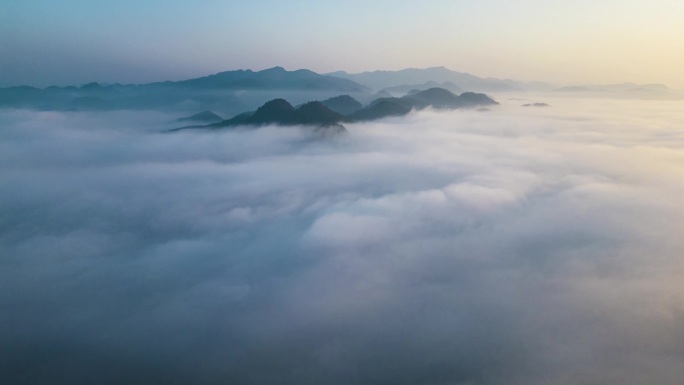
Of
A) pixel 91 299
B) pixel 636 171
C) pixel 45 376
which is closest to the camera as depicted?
pixel 45 376

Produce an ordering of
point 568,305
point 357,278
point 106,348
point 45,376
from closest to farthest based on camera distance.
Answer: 1. point 45,376
2. point 106,348
3. point 568,305
4. point 357,278

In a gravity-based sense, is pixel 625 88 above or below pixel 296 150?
above

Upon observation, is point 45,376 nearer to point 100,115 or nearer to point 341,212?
point 341,212

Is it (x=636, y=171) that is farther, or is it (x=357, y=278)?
(x=636, y=171)

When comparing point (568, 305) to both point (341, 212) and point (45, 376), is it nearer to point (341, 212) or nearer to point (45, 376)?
point (341, 212)

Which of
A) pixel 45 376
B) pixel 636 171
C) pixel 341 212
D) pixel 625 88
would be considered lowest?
pixel 45 376

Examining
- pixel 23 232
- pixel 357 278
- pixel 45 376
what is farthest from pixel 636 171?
pixel 23 232
